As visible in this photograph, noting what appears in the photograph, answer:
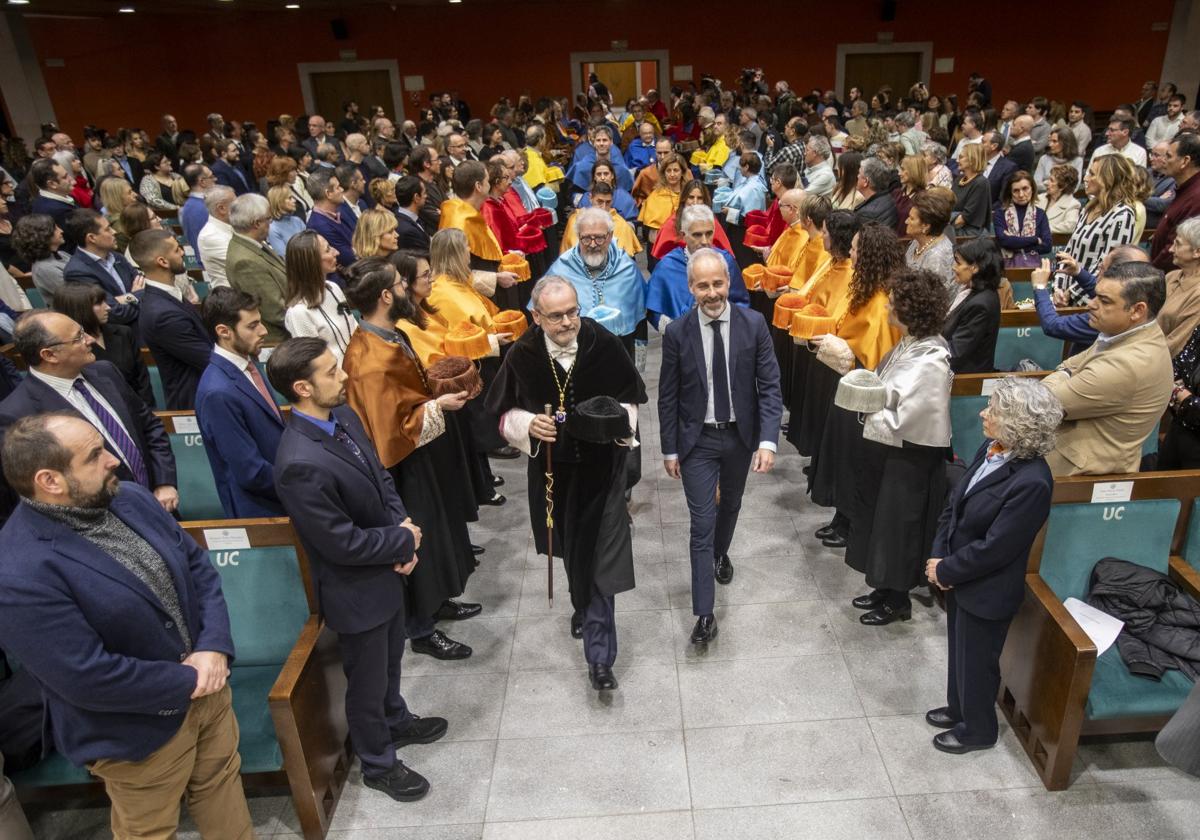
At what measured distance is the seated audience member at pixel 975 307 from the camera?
12.1ft

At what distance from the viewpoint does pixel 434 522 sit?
351cm

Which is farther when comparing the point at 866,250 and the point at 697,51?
the point at 697,51

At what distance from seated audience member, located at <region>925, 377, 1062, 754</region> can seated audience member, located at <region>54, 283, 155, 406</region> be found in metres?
3.46

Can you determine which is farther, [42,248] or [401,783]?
[42,248]

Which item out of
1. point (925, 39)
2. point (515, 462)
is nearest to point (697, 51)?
point (925, 39)

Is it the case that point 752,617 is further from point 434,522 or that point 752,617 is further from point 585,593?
point 434,522

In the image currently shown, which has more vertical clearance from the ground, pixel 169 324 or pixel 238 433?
pixel 169 324

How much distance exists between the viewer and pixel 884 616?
373 cm

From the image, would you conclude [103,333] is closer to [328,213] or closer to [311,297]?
[311,297]

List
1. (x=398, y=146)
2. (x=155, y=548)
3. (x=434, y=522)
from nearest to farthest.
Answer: (x=155, y=548) → (x=434, y=522) → (x=398, y=146)

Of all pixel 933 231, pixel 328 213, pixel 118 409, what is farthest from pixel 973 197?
pixel 118 409

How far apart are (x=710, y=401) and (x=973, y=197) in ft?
12.4

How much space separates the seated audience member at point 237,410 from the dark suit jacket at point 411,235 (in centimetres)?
254

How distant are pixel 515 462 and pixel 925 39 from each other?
1528 centimetres
